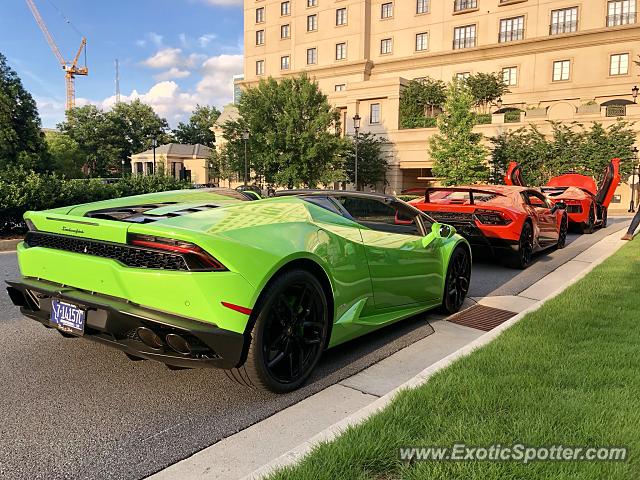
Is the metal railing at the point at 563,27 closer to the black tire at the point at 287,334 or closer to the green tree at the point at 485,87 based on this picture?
the green tree at the point at 485,87

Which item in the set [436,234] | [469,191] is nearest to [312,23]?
[469,191]

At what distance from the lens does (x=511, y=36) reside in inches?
1692

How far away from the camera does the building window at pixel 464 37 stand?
44.8 m

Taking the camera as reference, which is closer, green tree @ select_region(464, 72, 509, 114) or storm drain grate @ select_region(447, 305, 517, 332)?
storm drain grate @ select_region(447, 305, 517, 332)

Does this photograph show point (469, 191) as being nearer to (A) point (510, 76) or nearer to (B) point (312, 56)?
(A) point (510, 76)

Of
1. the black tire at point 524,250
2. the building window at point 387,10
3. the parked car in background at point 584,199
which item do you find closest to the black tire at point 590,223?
the parked car in background at point 584,199

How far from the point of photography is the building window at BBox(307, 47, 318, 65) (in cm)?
5342

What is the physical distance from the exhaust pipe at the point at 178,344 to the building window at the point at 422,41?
49242 mm

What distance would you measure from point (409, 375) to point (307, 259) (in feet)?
4.12

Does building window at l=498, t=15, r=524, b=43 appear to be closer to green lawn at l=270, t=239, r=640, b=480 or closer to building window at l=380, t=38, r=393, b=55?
building window at l=380, t=38, r=393, b=55

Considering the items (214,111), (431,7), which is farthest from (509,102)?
(214,111)

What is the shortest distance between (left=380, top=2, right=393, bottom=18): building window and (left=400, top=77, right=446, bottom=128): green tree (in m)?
12.0

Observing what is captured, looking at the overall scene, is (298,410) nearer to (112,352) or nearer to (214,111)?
(112,352)

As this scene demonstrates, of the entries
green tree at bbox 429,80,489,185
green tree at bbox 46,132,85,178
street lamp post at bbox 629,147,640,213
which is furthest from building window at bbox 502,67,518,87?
green tree at bbox 46,132,85,178
